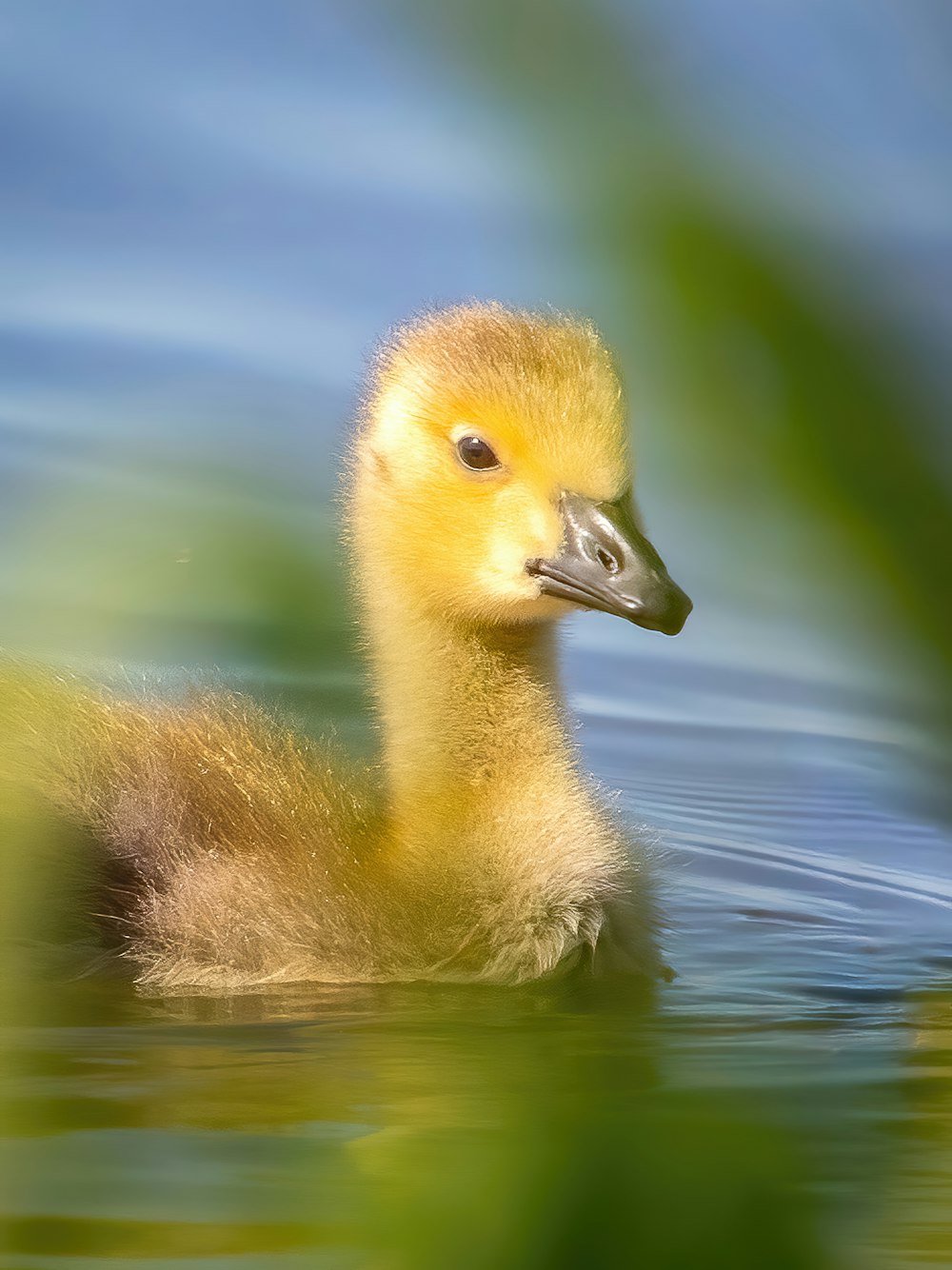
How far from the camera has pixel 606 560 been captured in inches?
112

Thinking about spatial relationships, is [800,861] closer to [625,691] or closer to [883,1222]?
[625,691]

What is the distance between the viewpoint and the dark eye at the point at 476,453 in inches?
122

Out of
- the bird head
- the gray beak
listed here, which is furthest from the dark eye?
the gray beak

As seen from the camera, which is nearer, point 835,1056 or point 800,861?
point 835,1056

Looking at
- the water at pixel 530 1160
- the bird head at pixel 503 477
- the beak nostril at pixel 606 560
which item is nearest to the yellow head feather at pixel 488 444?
the bird head at pixel 503 477

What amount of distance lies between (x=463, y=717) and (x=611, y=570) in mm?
393

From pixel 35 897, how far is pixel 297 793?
2392 millimetres

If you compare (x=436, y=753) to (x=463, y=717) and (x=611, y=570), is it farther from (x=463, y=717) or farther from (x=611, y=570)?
(x=611, y=570)

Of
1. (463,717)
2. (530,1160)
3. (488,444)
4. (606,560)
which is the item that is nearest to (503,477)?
(488,444)

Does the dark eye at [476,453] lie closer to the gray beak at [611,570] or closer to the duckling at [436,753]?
the duckling at [436,753]

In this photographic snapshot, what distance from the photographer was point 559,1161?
0.99ft

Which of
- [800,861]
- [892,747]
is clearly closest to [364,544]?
[800,861]

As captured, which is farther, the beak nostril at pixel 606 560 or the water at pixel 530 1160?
the beak nostril at pixel 606 560

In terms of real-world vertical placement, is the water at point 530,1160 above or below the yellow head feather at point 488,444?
below
